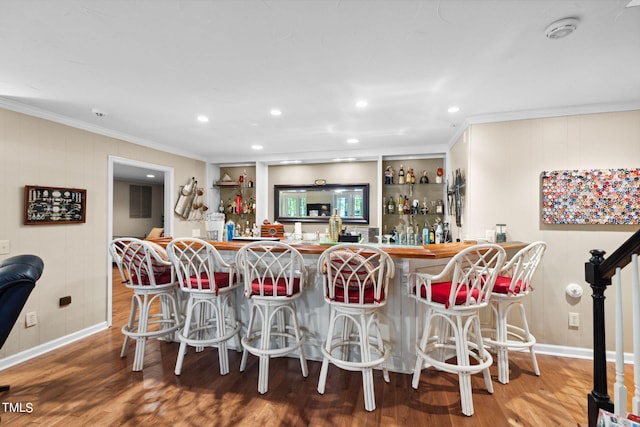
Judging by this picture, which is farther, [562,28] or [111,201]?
[111,201]

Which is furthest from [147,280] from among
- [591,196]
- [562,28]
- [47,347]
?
[591,196]

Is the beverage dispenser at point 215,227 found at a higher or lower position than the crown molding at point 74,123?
lower

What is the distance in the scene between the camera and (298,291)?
2412 mm

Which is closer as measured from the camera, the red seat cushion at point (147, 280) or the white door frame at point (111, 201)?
the red seat cushion at point (147, 280)

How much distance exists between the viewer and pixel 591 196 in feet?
9.25

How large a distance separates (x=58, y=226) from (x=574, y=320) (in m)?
5.21

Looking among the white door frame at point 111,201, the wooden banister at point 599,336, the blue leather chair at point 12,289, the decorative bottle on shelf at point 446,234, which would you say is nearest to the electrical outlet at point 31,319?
the white door frame at point 111,201

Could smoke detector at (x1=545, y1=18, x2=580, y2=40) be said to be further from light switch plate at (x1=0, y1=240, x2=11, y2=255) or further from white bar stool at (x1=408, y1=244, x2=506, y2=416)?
light switch plate at (x1=0, y1=240, x2=11, y2=255)

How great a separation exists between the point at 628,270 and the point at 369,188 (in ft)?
10.4

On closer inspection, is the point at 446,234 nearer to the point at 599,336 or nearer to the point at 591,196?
the point at 591,196

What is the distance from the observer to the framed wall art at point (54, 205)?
2.91m

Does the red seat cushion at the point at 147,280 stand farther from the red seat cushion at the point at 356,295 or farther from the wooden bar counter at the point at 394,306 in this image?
the red seat cushion at the point at 356,295

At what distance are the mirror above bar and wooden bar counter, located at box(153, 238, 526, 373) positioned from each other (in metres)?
2.48

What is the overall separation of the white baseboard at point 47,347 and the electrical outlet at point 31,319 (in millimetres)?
230
